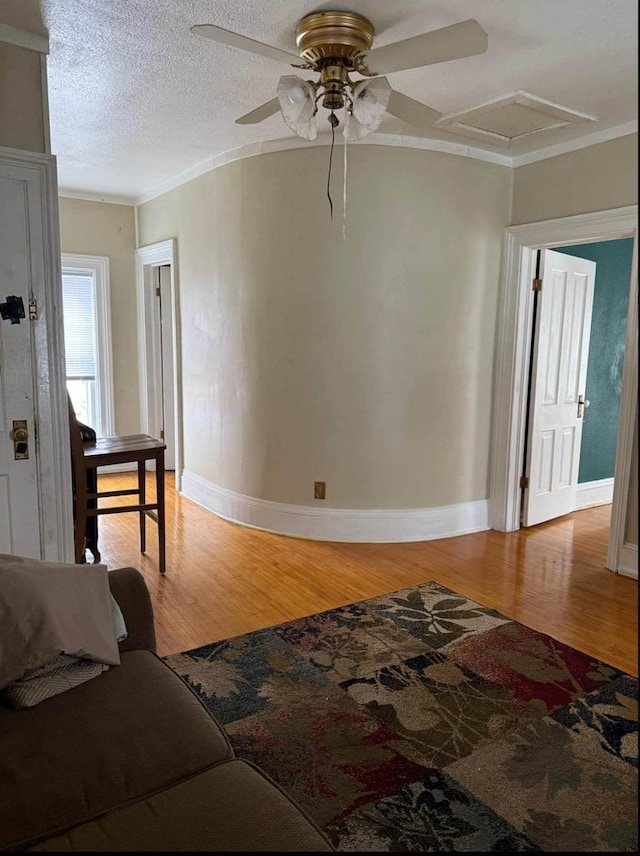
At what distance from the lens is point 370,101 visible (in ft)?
7.06

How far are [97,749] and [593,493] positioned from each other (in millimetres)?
4759

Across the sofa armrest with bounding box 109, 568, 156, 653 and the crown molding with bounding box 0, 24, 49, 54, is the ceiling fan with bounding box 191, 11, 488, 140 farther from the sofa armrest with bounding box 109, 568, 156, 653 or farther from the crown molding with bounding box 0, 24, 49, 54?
the sofa armrest with bounding box 109, 568, 156, 653

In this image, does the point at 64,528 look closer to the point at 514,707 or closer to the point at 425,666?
the point at 425,666

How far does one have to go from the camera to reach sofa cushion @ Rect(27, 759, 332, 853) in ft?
2.96

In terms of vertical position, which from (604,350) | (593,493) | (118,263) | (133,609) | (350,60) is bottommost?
(593,493)

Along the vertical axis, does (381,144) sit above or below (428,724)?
above

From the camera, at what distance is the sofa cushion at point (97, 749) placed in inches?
50.0

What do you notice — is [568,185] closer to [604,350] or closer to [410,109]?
[604,350]

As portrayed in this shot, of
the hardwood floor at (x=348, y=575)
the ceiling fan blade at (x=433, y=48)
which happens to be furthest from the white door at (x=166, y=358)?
the ceiling fan blade at (x=433, y=48)

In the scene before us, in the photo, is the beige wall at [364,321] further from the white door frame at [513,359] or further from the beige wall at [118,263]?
the beige wall at [118,263]

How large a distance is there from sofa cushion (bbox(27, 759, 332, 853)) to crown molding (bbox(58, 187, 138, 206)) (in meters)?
5.51

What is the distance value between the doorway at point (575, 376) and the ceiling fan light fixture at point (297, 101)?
2596 mm

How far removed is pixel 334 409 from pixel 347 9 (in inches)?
91.1

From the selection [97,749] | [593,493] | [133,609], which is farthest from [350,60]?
[593,493]
